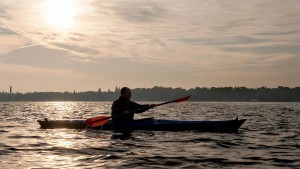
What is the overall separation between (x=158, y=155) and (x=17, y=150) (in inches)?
157

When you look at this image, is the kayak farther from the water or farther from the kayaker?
the water

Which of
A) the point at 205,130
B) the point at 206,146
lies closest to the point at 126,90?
the point at 205,130

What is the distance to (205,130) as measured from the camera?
15594mm

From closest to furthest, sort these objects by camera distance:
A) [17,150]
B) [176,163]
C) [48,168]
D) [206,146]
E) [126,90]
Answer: [48,168]
[176,163]
[17,150]
[206,146]
[126,90]

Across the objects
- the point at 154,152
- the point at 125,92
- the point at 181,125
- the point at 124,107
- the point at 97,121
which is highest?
the point at 125,92

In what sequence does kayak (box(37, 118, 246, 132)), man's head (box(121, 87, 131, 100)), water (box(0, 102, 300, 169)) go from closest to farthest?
water (box(0, 102, 300, 169))
man's head (box(121, 87, 131, 100))
kayak (box(37, 118, 246, 132))

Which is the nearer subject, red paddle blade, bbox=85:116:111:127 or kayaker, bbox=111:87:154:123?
kayaker, bbox=111:87:154:123

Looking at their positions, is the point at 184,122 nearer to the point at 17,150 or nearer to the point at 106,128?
the point at 106,128

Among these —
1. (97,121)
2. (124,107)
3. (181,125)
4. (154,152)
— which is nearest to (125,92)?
(124,107)

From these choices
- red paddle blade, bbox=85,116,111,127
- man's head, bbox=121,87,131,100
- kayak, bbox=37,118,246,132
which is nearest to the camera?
man's head, bbox=121,87,131,100

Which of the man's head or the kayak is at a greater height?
the man's head

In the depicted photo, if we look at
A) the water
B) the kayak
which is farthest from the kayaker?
the water

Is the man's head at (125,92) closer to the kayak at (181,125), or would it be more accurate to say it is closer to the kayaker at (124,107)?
the kayaker at (124,107)

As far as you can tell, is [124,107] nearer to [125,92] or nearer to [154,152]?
[125,92]
